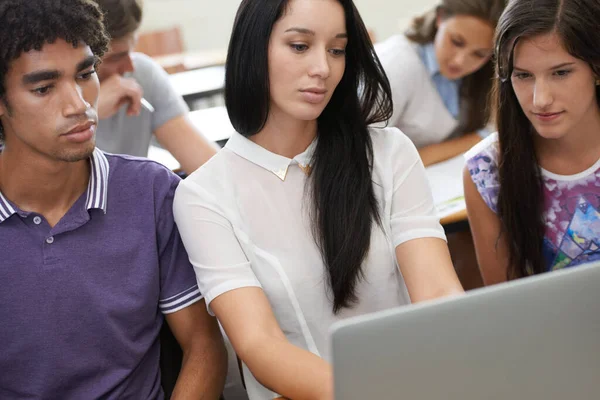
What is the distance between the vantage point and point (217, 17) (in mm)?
5727

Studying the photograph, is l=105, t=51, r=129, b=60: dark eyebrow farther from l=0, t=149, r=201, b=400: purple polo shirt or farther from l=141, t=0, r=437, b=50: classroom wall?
l=141, t=0, r=437, b=50: classroom wall

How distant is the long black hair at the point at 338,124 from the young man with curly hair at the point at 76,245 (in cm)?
23

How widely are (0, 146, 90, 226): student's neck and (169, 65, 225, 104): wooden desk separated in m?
2.33

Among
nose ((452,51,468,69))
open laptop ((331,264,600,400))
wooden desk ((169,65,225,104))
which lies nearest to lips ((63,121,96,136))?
open laptop ((331,264,600,400))

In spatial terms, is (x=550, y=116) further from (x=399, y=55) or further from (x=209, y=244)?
(x=399, y=55)

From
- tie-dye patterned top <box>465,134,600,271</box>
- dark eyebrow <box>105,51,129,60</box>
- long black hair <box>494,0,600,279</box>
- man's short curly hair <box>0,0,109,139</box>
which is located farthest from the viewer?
dark eyebrow <box>105,51,129,60</box>

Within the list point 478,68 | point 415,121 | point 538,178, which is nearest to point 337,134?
point 538,178

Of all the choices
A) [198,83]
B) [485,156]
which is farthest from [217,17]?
[485,156]

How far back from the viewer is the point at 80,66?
133 cm

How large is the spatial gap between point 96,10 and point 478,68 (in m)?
1.49

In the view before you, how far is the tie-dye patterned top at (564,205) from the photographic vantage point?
1.62 metres

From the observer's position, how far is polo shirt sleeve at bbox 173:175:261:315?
1.33 meters

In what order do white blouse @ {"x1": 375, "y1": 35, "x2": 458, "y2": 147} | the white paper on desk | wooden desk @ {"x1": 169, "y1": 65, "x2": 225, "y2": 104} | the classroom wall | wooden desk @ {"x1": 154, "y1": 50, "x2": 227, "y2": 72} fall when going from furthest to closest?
the classroom wall < wooden desk @ {"x1": 154, "y1": 50, "x2": 227, "y2": 72} < wooden desk @ {"x1": 169, "y1": 65, "x2": 225, "y2": 104} < white blouse @ {"x1": 375, "y1": 35, "x2": 458, "y2": 147} < the white paper on desk

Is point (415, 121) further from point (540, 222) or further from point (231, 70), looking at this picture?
point (231, 70)
